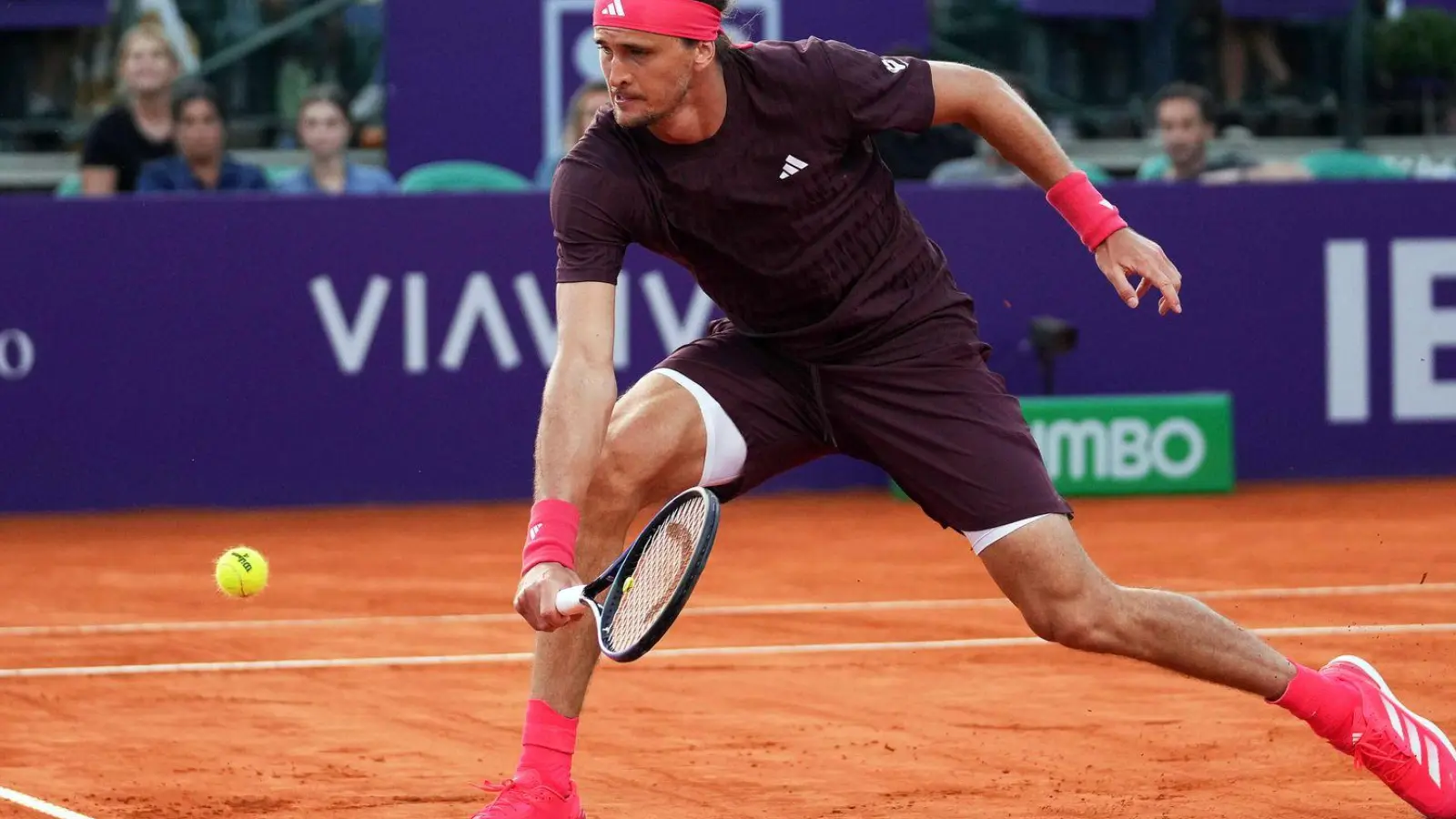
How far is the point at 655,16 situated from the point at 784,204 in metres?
0.45

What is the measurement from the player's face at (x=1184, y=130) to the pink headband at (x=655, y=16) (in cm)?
622

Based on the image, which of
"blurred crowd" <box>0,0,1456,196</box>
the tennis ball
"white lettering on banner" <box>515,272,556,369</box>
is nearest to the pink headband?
the tennis ball

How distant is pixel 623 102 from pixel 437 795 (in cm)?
147

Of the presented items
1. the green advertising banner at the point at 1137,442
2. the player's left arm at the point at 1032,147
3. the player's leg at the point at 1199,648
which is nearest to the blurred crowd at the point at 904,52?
the green advertising banner at the point at 1137,442

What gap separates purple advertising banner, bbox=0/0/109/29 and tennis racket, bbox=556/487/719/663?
29.0 ft

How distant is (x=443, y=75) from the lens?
11039 mm

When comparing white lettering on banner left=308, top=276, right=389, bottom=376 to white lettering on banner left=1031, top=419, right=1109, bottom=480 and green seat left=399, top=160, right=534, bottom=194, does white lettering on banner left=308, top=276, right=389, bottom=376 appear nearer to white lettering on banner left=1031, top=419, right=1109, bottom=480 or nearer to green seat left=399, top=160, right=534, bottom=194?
green seat left=399, top=160, right=534, bottom=194

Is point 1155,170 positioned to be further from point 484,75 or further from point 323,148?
point 323,148

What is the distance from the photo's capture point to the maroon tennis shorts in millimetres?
3926

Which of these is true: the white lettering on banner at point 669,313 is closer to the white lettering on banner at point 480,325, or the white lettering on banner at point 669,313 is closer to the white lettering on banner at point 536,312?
the white lettering on banner at point 536,312

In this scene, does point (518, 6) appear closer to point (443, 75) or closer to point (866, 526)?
point (443, 75)

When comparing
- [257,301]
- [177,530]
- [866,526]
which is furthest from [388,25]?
[866,526]

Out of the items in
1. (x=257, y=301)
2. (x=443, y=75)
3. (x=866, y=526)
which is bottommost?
(x=866, y=526)

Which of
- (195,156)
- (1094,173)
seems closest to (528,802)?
(195,156)
